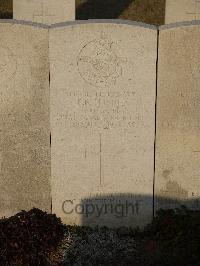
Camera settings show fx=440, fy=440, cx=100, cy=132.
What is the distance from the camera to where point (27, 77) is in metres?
5.04

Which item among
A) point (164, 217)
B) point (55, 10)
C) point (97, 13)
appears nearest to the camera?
point (164, 217)

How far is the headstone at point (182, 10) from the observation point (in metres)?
8.22

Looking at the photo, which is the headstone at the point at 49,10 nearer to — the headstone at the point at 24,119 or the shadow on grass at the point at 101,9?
the headstone at the point at 24,119

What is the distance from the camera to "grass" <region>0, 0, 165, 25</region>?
1443 centimetres

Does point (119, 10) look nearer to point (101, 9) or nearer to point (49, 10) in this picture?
point (101, 9)

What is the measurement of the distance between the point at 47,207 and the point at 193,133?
2.00 metres

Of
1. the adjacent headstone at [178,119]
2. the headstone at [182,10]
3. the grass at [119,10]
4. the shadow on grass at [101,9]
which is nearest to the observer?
the adjacent headstone at [178,119]

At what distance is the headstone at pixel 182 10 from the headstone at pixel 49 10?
6.02 feet

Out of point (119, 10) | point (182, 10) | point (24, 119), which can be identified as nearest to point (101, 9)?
point (119, 10)

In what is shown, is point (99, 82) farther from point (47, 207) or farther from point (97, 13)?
point (97, 13)

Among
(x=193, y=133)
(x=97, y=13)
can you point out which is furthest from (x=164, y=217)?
(x=97, y=13)

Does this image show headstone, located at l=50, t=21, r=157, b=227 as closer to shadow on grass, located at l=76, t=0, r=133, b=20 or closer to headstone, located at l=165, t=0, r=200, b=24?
headstone, located at l=165, t=0, r=200, b=24

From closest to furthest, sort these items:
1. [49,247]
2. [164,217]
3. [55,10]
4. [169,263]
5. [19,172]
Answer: [169,263] → [49,247] → [164,217] → [19,172] → [55,10]

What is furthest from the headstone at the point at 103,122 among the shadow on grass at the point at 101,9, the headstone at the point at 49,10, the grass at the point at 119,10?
the shadow on grass at the point at 101,9
